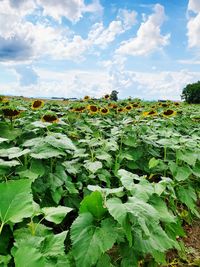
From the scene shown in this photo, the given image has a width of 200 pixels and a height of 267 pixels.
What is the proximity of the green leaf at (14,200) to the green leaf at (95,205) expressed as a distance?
382mm

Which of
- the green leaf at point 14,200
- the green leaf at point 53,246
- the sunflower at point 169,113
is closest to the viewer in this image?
the green leaf at point 14,200

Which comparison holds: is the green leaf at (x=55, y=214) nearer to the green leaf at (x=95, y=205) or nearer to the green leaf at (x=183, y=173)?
the green leaf at (x=95, y=205)

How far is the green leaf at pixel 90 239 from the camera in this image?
1.45 metres

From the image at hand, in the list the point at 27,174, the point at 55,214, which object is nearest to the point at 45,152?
the point at 27,174

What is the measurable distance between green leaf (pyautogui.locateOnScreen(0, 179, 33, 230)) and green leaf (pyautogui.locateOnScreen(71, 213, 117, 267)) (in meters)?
0.37

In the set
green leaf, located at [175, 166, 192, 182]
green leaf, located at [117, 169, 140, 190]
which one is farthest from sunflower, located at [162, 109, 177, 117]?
green leaf, located at [117, 169, 140, 190]

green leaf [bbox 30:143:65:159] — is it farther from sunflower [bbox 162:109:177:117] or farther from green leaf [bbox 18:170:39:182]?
sunflower [bbox 162:109:177:117]

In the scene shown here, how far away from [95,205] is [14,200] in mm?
458

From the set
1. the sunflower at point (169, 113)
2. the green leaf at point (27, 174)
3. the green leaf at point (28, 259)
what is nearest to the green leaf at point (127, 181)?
the green leaf at point (27, 174)

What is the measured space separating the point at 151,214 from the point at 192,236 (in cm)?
204

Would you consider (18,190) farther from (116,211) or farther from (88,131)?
(88,131)

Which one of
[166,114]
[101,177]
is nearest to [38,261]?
[101,177]

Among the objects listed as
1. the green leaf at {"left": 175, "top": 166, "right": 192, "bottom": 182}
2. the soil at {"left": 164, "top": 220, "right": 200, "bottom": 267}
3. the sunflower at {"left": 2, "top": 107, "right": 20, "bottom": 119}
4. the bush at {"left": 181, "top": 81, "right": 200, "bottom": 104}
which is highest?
the sunflower at {"left": 2, "top": 107, "right": 20, "bottom": 119}

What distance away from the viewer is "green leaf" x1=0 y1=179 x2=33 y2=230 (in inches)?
44.2
